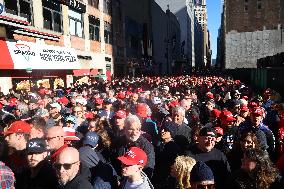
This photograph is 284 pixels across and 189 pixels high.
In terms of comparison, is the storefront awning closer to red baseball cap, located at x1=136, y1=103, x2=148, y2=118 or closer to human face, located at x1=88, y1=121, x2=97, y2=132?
red baseball cap, located at x1=136, y1=103, x2=148, y2=118

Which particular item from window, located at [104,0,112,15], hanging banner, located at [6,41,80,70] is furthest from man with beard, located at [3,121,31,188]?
window, located at [104,0,112,15]

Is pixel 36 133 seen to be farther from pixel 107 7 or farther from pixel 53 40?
pixel 107 7

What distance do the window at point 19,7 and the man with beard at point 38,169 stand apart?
59.5ft

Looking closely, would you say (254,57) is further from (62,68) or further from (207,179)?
(207,179)

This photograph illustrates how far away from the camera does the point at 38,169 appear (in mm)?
4480

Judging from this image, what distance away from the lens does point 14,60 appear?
18859 mm

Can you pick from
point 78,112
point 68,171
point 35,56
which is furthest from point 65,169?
point 35,56

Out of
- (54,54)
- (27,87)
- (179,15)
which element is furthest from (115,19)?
(179,15)

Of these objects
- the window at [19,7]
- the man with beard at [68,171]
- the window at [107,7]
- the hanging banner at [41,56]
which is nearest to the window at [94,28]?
the window at [107,7]

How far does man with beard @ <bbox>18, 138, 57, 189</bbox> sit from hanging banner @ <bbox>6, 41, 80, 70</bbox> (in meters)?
15.3

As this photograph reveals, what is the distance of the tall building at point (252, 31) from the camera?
219 feet

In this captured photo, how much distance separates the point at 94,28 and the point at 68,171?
32.0 meters

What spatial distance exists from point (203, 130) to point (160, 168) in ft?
3.77

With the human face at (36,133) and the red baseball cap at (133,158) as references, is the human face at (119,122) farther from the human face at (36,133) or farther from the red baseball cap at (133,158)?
the red baseball cap at (133,158)
